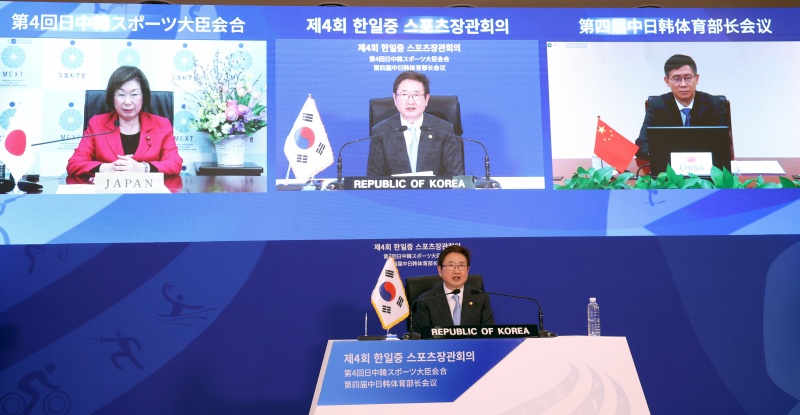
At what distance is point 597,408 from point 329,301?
238 centimetres

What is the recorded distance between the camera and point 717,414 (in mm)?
4734

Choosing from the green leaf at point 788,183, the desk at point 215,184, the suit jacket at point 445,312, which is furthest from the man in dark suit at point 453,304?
the green leaf at point 788,183

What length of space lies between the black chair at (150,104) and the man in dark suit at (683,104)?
2831mm

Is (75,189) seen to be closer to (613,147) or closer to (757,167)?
(613,147)

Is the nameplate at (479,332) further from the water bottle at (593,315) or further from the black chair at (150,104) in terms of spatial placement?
the black chair at (150,104)

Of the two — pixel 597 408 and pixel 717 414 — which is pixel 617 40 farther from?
pixel 597 408

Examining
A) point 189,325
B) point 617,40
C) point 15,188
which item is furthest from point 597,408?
point 15,188

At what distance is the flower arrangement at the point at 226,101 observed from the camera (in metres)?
4.83

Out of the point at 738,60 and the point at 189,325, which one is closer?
the point at 189,325

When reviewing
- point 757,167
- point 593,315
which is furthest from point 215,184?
point 757,167

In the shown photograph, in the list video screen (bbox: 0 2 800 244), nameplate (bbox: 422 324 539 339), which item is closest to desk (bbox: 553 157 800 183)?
video screen (bbox: 0 2 800 244)

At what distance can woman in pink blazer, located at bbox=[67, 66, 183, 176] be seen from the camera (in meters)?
4.78

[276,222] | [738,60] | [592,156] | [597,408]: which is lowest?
[597,408]

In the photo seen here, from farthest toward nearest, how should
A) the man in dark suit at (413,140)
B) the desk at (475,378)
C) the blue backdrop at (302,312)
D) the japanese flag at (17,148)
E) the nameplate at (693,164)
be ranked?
1. the nameplate at (693,164)
2. the man in dark suit at (413,140)
3. the japanese flag at (17,148)
4. the blue backdrop at (302,312)
5. the desk at (475,378)
